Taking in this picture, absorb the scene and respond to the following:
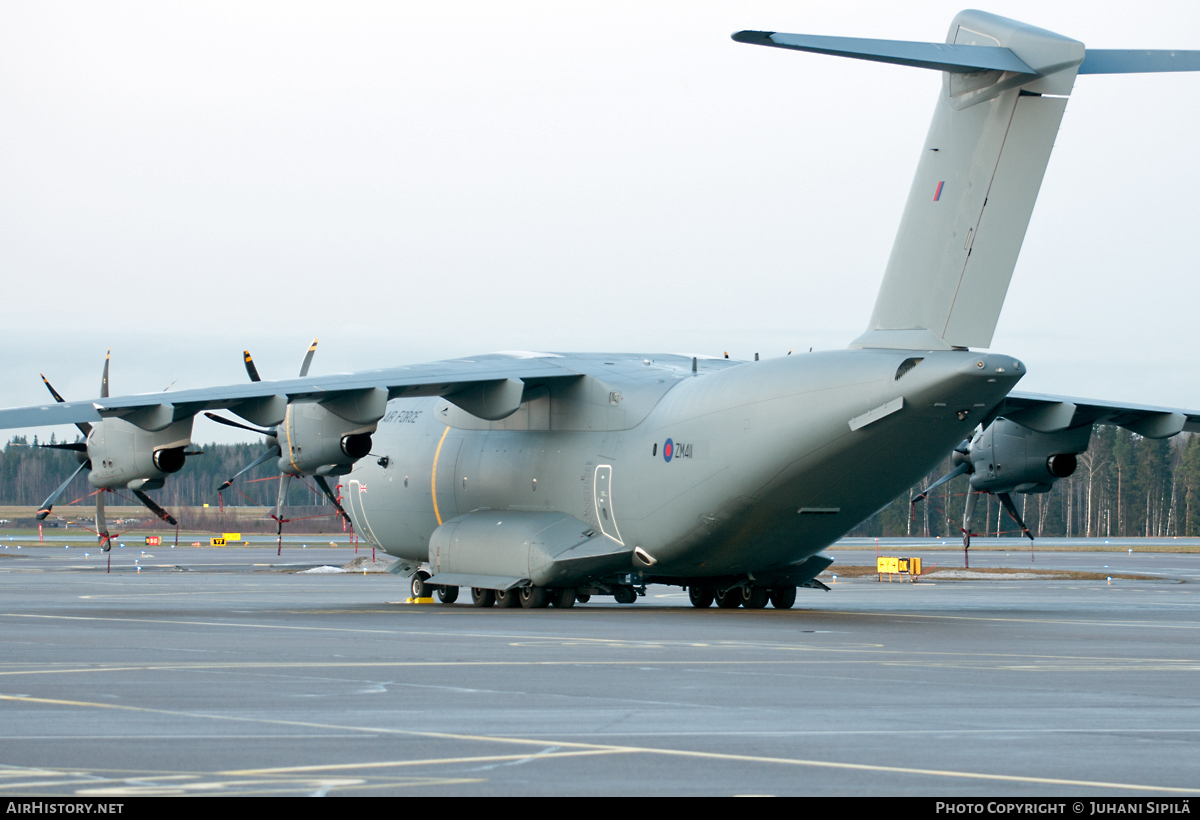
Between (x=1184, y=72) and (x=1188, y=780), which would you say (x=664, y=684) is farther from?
(x=1184, y=72)

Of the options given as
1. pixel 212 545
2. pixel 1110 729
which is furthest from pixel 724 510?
pixel 212 545

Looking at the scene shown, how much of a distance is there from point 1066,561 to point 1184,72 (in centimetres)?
4391

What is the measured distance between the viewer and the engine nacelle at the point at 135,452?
23750 mm

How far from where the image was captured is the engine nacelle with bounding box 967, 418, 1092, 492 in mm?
26578

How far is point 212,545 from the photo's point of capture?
88250mm

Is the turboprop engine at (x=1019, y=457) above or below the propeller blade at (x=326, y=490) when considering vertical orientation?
above

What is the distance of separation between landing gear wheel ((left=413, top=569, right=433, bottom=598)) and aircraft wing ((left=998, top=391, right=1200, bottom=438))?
38.6 ft

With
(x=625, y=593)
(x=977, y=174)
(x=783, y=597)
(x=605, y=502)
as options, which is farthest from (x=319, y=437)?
(x=977, y=174)

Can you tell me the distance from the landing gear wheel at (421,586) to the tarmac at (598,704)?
5.77 metres

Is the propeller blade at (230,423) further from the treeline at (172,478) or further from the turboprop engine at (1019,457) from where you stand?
the treeline at (172,478)

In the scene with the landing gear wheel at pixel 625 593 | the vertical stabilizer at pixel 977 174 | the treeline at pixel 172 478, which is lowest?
the treeline at pixel 172 478

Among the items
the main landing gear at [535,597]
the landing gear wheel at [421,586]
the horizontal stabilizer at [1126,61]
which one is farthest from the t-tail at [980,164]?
the landing gear wheel at [421,586]

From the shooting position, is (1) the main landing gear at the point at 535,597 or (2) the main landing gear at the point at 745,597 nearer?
(1) the main landing gear at the point at 535,597

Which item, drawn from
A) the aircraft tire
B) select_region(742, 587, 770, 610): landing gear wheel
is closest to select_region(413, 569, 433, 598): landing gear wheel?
the aircraft tire
